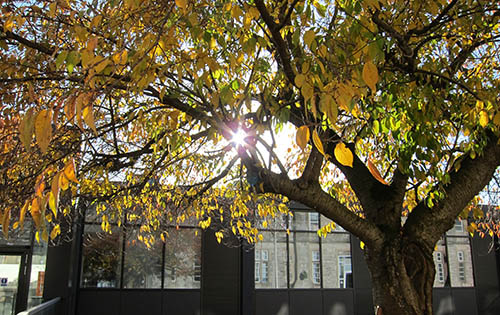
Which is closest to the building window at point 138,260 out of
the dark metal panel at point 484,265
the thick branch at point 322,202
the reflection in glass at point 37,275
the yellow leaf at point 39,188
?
the reflection in glass at point 37,275

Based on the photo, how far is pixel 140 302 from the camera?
1255 cm

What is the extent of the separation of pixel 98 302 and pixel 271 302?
16.3ft

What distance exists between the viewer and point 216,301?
12961 millimetres

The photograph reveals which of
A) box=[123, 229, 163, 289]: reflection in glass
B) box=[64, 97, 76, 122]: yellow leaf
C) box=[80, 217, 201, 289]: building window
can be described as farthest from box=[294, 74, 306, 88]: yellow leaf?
box=[123, 229, 163, 289]: reflection in glass

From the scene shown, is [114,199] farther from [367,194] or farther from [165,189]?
[367,194]

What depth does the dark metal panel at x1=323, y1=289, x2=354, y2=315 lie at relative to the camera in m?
14.2

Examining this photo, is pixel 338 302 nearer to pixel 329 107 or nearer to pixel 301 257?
pixel 301 257

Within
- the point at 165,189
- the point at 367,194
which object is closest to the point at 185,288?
the point at 165,189

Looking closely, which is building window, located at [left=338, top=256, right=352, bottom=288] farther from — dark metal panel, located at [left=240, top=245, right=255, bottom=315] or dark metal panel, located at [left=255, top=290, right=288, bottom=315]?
dark metal panel, located at [left=240, top=245, right=255, bottom=315]

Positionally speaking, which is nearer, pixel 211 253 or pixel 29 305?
pixel 29 305

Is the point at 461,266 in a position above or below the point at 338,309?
above

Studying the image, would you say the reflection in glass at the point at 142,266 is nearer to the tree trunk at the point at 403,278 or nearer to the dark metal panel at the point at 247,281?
the dark metal panel at the point at 247,281

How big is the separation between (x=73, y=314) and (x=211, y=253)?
396 centimetres

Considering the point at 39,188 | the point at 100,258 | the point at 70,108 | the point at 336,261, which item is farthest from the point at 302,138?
the point at 336,261
